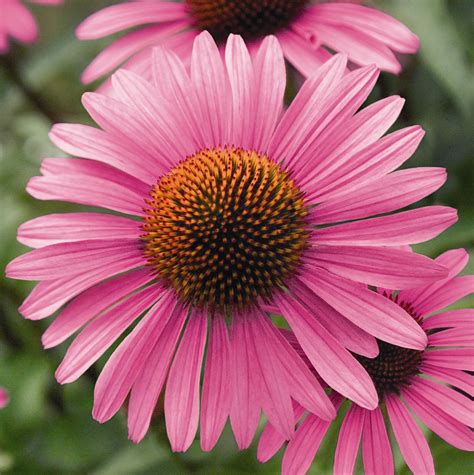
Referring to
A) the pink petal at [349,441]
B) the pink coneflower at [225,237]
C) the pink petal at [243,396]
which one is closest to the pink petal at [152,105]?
the pink coneflower at [225,237]

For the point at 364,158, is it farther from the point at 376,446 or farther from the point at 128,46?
the point at 128,46

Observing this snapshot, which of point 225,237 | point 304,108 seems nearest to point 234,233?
point 225,237

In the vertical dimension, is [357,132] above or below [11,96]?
above

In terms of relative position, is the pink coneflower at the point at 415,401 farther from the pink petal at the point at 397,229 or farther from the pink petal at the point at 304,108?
the pink petal at the point at 304,108

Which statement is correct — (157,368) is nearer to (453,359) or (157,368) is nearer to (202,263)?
(202,263)

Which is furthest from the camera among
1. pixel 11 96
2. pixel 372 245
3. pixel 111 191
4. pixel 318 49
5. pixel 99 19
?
pixel 11 96

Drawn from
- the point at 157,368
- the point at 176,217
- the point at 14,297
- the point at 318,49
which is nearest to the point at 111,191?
the point at 176,217

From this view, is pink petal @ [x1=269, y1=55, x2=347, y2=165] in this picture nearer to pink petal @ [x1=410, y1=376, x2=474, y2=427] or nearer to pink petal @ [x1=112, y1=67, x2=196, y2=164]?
pink petal @ [x1=112, y1=67, x2=196, y2=164]
